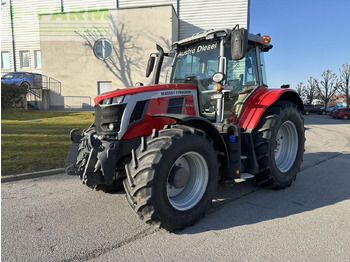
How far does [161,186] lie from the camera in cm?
280

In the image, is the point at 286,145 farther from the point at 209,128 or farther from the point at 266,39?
the point at 209,128

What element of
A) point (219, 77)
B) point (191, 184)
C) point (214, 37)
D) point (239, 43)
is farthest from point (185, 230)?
point (214, 37)

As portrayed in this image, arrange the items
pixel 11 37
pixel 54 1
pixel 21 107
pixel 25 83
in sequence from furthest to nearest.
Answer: pixel 11 37, pixel 54 1, pixel 25 83, pixel 21 107

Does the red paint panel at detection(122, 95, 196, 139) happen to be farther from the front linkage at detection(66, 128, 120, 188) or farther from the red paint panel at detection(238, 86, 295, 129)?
the red paint panel at detection(238, 86, 295, 129)

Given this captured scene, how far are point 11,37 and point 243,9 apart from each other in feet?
71.0

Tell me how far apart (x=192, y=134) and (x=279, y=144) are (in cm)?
251

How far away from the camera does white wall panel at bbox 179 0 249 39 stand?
19609 millimetres

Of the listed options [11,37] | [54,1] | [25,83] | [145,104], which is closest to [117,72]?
[25,83]

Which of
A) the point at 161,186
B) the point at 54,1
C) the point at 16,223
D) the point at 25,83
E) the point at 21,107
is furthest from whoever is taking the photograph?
the point at 54,1

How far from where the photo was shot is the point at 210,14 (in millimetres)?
20266

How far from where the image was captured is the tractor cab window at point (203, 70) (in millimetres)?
4051

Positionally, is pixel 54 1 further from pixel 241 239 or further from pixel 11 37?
pixel 241 239

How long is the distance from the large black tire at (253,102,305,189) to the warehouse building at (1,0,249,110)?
15.5 metres

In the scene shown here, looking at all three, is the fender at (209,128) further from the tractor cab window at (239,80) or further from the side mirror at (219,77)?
the tractor cab window at (239,80)
